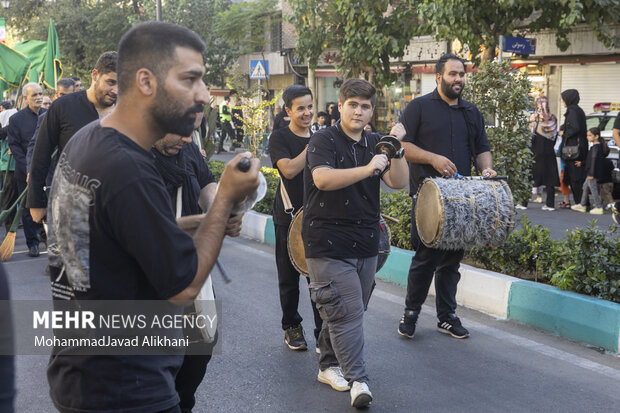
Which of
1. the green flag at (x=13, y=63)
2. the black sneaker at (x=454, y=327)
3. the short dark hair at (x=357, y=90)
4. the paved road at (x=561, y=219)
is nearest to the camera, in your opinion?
the short dark hair at (x=357, y=90)

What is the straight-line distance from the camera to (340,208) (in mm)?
4281

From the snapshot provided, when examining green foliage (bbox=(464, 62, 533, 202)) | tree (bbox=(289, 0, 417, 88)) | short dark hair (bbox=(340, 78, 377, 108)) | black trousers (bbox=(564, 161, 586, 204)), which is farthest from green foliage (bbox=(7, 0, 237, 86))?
short dark hair (bbox=(340, 78, 377, 108))

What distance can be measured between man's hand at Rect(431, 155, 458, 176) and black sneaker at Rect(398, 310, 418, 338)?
42.6 inches

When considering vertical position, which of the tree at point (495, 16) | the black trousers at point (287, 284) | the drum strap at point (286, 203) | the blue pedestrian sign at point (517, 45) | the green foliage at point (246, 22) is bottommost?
the black trousers at point (287, 284)

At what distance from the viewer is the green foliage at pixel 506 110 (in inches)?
305

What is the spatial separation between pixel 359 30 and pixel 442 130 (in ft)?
47.5

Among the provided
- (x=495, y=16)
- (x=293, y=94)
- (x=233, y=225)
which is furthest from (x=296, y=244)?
(x=495, y=16)

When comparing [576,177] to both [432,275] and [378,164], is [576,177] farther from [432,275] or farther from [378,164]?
[378,164]

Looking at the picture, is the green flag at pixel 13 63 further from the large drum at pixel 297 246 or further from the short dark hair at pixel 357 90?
the short dark hair at pixel 357 90

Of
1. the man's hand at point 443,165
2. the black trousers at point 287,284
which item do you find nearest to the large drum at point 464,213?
the man's hand at point 443,165

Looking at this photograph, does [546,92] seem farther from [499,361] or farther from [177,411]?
[177,411]

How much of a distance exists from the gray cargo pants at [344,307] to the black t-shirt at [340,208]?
8 cm

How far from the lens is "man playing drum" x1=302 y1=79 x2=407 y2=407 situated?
167 inches

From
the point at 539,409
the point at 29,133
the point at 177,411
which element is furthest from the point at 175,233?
the point at 29,133
